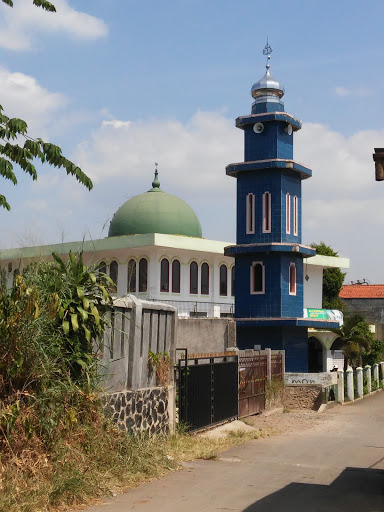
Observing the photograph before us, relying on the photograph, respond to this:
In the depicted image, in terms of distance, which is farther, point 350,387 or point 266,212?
point 266,212

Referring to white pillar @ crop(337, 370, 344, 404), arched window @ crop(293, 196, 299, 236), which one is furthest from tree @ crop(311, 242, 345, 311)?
white pillar @ crop(337, 370, 344, 404)

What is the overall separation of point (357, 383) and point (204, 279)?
1091 cm

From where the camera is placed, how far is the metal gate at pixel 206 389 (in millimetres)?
16125

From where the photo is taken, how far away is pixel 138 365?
46.5 feet

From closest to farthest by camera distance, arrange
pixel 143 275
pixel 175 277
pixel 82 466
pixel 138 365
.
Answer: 1. pixel 82 466
2. pixel 138 365
3. pixel 143 275
4. pixel 175 277

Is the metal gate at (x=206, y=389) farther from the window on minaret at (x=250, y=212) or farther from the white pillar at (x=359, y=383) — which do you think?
the window on minaret at (x=250, y=212)

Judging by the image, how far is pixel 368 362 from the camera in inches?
1601

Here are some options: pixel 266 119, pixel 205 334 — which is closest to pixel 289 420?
pixel 205 334

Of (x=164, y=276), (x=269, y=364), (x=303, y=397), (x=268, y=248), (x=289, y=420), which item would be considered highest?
(x=268, y=248)

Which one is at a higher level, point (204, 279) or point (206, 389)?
point (204, 279)

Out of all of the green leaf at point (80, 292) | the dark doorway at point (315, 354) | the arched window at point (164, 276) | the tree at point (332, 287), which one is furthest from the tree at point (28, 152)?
the tree at point (332, 287)

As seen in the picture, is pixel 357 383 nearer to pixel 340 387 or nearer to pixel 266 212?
pixel 340 387

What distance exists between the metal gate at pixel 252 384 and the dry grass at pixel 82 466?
6.72 metres

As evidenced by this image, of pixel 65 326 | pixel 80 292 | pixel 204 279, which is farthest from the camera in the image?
pixel 204 279
